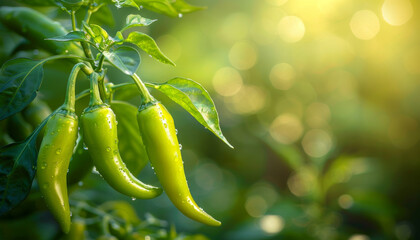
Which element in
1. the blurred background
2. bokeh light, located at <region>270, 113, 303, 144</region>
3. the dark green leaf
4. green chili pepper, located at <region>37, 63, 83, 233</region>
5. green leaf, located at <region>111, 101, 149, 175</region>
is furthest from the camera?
bokeh light, located at <region>270, 113, 303, 144</region>

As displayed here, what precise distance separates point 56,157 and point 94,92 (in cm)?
10

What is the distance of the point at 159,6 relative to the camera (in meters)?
0.82

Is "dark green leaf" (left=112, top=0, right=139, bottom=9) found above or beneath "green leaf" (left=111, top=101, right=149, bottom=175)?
above

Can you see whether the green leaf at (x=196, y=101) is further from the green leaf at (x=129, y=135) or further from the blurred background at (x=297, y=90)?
the blurred background at (x=297, y=90)

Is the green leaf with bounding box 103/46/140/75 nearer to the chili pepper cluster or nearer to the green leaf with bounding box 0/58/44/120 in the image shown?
the chili pepper cluster

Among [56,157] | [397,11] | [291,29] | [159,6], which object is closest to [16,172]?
[56,157]

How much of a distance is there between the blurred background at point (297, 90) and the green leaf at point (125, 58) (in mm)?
1497

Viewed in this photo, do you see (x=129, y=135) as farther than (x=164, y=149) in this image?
Yes

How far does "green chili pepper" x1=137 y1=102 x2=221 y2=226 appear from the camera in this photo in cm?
64

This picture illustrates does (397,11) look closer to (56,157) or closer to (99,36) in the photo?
(99,36)

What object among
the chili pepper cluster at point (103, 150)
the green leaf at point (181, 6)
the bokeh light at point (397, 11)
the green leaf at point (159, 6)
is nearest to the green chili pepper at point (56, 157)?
the chili pepper cluster at point (103, 150)

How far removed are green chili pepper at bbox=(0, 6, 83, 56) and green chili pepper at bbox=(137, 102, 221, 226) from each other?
0.93ft

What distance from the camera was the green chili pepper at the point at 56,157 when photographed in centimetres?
61

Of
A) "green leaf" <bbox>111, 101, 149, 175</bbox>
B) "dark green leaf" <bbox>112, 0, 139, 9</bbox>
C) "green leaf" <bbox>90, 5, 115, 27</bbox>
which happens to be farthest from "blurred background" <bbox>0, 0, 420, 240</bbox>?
"dark green leaf" <bbox>112, 0, 139, 9</bbox>
